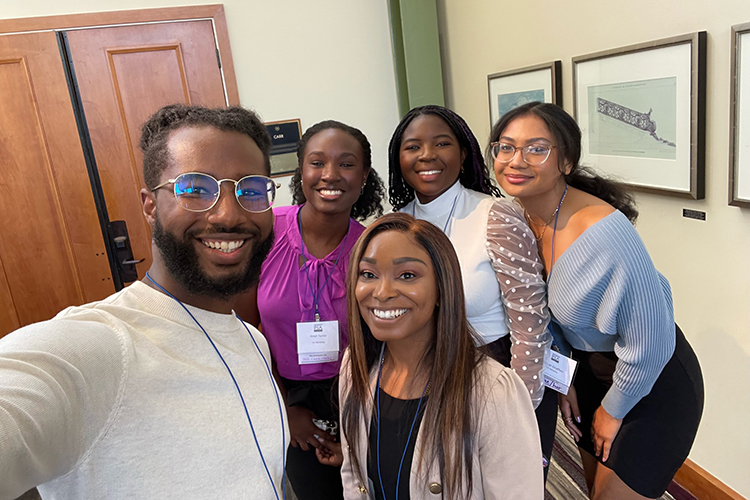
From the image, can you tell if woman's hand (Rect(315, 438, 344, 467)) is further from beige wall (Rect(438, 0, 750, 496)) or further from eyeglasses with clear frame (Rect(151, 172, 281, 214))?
beige wall (Rect(438, 0, 750, 496))

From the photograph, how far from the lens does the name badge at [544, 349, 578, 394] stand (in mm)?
1583

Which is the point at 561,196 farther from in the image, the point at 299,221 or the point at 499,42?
the point at 499,42

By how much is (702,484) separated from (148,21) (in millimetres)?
4227

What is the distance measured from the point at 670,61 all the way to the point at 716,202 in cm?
59

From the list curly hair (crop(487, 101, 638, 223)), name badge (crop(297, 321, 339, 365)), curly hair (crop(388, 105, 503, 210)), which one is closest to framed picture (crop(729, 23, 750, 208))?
curly hair (crop(487, 101, 638, 223))

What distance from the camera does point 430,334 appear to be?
4.36ft

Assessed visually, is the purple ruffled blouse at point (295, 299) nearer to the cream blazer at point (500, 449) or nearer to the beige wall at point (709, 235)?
the cream blazer at point (500, 449)

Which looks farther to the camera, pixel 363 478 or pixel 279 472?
pixel 363 478

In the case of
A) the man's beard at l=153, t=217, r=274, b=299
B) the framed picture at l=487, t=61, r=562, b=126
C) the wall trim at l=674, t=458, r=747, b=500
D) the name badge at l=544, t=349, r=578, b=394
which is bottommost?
the wall trim at l=674, t=458, r=747, b=500

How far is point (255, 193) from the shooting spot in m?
1.00

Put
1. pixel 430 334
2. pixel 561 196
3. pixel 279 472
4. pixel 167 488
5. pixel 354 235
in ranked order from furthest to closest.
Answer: pixel 354 235 → pixel 561 196 → pixel 430 334 → pixel 279 472 → pixel 167 488

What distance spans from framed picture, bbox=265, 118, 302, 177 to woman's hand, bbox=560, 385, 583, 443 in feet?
8.59

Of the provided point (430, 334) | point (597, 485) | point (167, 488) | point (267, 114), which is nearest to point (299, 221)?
point (430, 334)

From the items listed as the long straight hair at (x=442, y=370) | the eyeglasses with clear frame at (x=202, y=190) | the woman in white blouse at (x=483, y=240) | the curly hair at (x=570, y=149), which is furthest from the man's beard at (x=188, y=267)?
the curly hair at (x=570, y=149)
